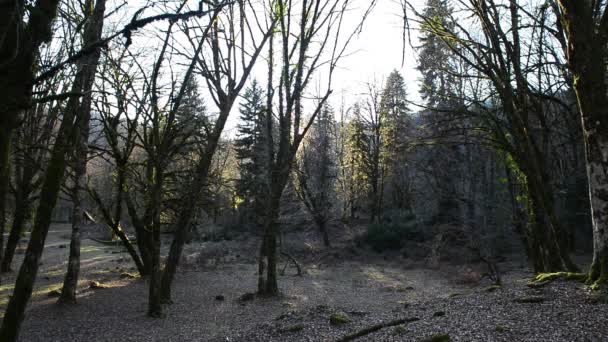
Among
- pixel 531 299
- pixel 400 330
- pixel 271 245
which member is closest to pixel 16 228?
pixel 271 245

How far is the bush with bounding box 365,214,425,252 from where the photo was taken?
24562 mm

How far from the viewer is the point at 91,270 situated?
58.8ft

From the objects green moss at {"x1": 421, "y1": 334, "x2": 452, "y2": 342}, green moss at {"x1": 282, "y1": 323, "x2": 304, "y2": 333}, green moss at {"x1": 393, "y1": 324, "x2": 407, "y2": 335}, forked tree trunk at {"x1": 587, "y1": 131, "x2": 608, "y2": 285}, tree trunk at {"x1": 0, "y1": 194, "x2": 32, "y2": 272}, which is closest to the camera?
green moss at {"x1": 421, "y1": 334, "x2": 452, "y2": 342}

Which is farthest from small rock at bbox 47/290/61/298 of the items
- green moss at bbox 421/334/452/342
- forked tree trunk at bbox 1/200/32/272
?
green moss at bbox 421/334/452/342

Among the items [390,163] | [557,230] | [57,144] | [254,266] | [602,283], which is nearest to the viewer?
[602,283]

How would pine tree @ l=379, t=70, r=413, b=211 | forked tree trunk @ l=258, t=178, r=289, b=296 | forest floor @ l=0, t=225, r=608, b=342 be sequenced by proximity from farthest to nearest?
1. pine tree @ l=379, t=70, r=413, b=211
2. forked tree trunk @ l=258, t=178, r=289, b=296
3. forest floor @ l=0, t=225, r=608, b=342

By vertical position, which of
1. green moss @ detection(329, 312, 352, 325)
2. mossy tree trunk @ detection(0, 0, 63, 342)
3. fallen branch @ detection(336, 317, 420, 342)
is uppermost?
mossy tree trunk @ detection(0, 0, 63, 342)

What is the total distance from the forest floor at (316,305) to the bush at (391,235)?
2.07 m

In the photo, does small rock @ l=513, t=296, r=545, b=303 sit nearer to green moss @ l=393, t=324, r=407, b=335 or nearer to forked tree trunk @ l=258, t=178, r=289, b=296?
green moss @ l=393, t=324, r=407, b=335

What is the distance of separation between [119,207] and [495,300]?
10.8 metres

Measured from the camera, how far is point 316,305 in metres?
10.2

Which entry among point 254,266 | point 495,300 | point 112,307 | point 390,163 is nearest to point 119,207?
point 112,307

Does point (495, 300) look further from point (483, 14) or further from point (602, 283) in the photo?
point (483, 14)

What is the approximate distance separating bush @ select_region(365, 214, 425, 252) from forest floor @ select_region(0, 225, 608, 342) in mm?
2070
